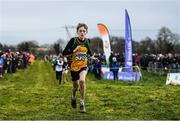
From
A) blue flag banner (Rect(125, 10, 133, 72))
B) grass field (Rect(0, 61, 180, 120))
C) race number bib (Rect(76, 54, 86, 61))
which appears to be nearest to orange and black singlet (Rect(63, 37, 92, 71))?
race number bib (Rect(76, 54, 86, 61))

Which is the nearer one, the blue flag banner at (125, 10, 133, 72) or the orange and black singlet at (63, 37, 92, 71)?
the orange and black singlet at (63, 37, 92, 71)

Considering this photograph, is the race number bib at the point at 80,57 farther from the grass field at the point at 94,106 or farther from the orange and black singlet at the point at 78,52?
the grass field at the point at 94,106

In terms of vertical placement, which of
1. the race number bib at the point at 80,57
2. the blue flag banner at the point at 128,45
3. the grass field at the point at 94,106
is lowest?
the grass field at the point at 94,106

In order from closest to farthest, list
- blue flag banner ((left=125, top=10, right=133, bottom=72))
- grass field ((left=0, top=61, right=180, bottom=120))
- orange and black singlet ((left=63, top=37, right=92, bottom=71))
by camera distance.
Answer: grass field ((left=0, top=61, right=180, bottom=120)), orange and black singlet ((left=63, top=37, right=92, bottom=71)), blue flag banner ((left=125, top=10, right=133, bottom=72))

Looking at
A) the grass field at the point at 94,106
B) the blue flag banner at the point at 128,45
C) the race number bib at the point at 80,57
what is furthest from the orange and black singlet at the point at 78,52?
the blue flag banner at the point at 128,45

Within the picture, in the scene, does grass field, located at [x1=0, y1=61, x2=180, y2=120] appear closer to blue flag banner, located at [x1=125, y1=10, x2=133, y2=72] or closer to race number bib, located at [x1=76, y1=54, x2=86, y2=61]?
race number bib, located at [x1=76, y1=54, x2=86, y2=61]

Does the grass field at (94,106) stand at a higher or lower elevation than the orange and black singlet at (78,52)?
lower

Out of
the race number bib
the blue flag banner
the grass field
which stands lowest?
the grass field

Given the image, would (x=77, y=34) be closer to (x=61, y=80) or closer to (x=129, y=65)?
(x=61, y=80)

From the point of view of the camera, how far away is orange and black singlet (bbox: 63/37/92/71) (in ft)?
41.6

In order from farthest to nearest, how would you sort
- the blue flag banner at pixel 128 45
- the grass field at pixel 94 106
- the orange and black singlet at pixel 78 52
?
the blue flag banner at pixel 128 45 < the orange and black singlet at pixel 78 52 < the grass field at pixel 94 106

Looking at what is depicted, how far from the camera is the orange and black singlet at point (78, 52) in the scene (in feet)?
41.6

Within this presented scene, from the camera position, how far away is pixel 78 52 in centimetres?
1270

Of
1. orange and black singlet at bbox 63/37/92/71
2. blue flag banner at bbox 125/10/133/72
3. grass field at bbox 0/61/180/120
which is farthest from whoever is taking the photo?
blue flag banner at bbox 125/10/133/72
